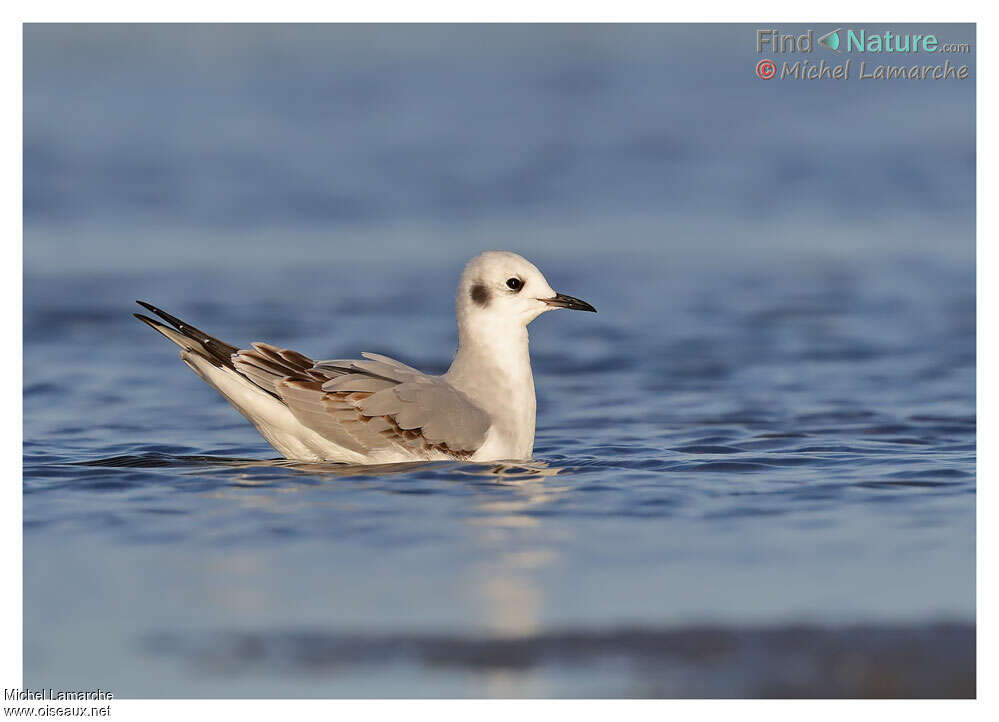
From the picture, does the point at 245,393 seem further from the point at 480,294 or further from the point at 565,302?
the point at 565,302

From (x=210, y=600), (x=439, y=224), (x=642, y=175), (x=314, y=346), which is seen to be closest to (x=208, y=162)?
(x=439, y=224)

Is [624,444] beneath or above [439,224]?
beneath

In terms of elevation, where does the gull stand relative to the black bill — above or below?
below

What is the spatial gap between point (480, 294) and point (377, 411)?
1.09 meters

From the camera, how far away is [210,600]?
606 cm

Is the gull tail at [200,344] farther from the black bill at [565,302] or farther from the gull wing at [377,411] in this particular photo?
the black bill at [565,302]

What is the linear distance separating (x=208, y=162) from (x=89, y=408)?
10.4 metres

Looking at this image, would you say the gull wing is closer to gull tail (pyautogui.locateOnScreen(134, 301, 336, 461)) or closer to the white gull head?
gull tail (pyautogui.locateOnScreen(134, 301, 336, 461))

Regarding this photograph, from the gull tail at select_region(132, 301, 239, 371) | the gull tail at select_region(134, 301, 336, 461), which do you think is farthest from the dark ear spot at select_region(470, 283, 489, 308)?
the gull tail at select_region(132, 301, 239, 371)

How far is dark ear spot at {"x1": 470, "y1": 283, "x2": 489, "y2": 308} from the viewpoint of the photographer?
29.5ft

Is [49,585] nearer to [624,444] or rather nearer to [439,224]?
[624,444]

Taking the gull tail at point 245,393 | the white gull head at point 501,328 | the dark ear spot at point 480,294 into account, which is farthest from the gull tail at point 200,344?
the dark ear spot at point 480,294

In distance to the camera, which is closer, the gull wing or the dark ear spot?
the gull wing

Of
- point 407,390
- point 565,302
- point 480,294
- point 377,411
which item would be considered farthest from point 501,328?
point 377,411
